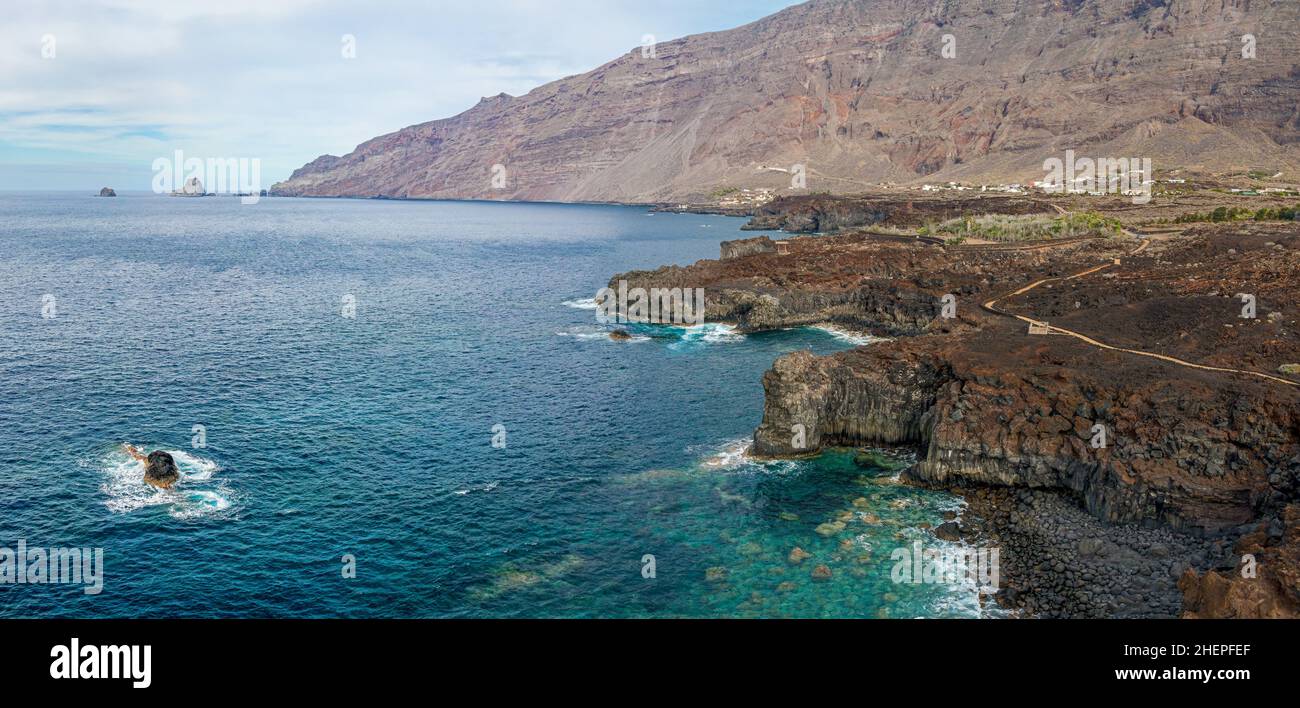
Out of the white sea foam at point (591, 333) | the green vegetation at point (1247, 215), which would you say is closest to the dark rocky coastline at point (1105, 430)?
the white sea foam at point (591, 333)

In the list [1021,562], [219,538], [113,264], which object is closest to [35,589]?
Result: [219,538]

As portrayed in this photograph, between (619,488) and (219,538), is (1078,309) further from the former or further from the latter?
(219,538)

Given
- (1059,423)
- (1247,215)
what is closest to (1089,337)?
(1059,423)


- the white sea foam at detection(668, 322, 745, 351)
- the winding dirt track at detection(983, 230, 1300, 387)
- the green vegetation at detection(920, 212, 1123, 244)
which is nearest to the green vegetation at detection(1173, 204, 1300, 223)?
the green vegetation at detection(920, 212, 1123, 244)

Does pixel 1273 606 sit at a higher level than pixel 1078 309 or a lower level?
lower

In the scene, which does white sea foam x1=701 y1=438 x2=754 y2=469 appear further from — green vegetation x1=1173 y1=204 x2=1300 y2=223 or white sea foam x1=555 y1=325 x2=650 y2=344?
green vegetation x1=1173 y1=204 x2=1300 y2=223
